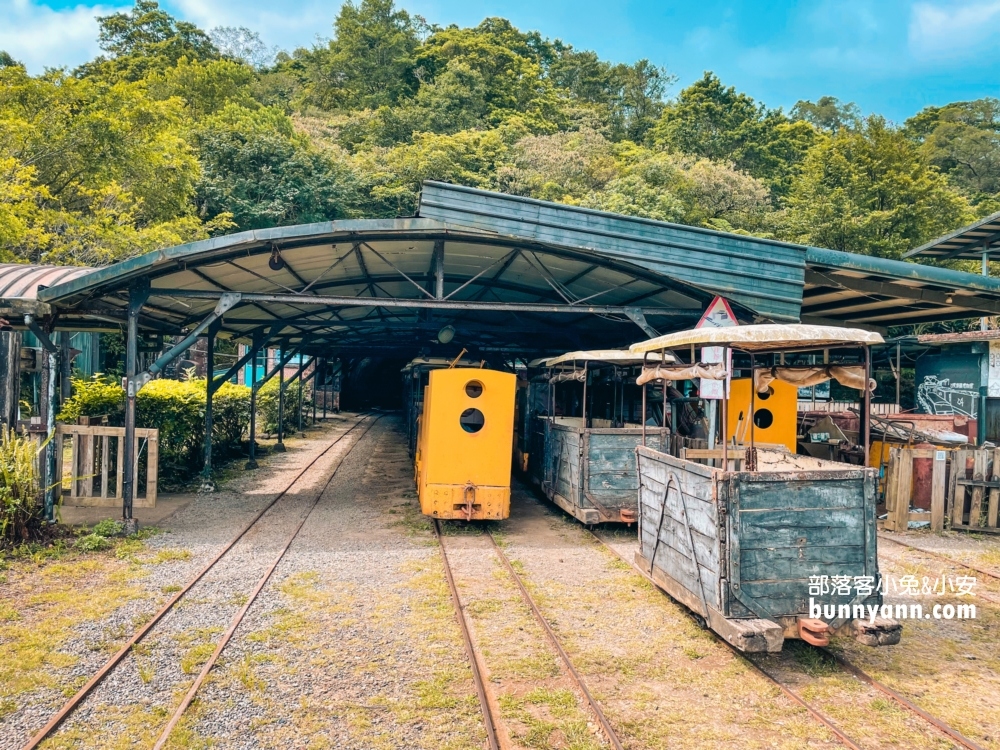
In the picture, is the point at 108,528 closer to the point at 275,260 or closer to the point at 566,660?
the point at 275,260

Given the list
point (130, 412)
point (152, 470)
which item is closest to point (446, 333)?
point (152, 470)

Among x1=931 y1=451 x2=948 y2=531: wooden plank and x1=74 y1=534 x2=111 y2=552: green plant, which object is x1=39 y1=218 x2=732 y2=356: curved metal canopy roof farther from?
x1=931 y1=451 x2=948 y2=531: wooden plank

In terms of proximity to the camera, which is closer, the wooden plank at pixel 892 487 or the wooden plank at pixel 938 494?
the wooden plank at pixel 938 494

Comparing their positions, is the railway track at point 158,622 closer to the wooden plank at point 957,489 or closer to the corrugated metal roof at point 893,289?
the corrugated metal roof at point 893,289

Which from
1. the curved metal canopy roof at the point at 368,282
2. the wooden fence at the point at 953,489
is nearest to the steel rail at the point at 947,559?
the wooden fence at the point at 953,489

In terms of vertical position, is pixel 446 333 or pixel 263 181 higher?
pixel 263 181

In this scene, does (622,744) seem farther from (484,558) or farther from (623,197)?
(623,197)

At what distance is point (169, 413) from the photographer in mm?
13078

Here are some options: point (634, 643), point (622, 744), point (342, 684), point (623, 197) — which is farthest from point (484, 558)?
point (623, 197)

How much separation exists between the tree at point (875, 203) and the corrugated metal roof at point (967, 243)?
6852 millimetres

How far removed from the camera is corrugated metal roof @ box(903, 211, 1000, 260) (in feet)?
58.7

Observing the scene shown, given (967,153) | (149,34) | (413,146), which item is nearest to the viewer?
(413,146)

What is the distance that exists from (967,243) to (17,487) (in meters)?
23.4

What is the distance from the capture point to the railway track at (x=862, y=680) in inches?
157
